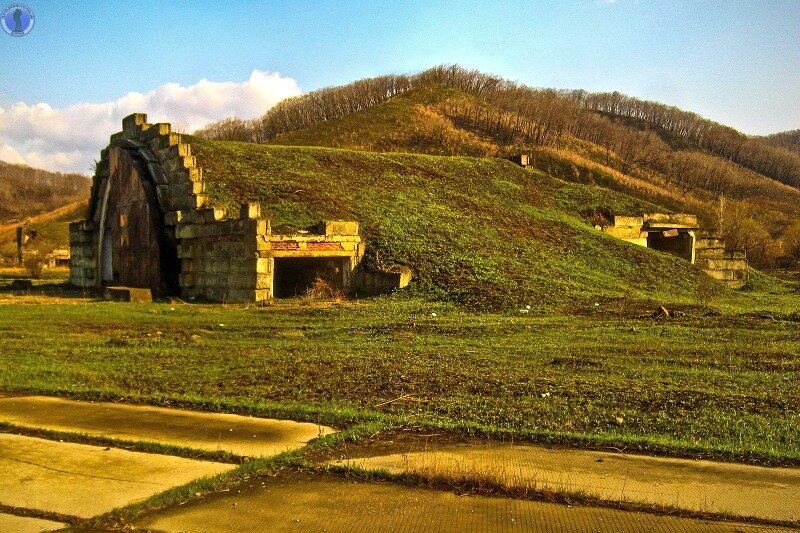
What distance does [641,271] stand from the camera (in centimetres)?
2583

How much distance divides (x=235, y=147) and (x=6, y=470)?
96.8 feet

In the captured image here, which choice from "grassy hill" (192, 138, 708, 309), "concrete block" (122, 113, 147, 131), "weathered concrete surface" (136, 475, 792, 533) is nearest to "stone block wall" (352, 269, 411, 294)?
"grassy hill" (192, 138, 708, 309)

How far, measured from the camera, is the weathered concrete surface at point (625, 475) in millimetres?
4734

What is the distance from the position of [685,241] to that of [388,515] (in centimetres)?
3199

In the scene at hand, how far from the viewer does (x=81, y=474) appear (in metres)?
5.12

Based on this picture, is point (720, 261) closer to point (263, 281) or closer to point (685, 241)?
point (685, 241)

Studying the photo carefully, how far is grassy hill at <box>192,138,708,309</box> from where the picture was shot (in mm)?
21969

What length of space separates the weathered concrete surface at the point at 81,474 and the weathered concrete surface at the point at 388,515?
0.46 metres

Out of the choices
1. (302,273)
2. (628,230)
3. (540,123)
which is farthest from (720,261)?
(540,123)

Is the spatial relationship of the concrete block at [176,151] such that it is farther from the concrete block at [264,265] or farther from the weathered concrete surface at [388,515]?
the weathered concrete surface at [388,515]

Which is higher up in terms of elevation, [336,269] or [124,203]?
[124,203]

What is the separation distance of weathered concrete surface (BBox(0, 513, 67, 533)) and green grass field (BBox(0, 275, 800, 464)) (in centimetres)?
301

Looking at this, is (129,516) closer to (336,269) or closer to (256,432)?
(256,432)

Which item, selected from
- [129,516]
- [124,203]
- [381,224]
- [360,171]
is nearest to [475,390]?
[129,516]
